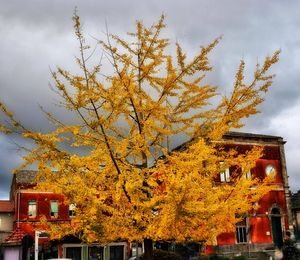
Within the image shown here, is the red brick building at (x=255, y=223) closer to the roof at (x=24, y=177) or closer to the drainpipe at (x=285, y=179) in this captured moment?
the drainpipe at (x=285, y=179)

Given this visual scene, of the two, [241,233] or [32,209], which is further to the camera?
[32,209]

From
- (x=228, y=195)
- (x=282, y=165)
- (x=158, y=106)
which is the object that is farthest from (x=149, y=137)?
(x=282, y=165)

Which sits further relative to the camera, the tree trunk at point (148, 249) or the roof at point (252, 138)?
the roof at point (252, 138)

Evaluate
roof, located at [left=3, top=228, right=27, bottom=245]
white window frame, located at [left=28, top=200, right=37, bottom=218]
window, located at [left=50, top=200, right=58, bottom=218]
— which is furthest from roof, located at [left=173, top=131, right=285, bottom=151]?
white window frame, located at [left=28, top=200, right=37, bottom=218]

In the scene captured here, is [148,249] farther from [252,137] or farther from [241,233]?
[252,137]

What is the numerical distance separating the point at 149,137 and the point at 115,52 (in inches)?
83.1

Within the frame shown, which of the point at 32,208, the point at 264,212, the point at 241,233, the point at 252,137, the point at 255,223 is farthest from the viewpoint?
the point at 32,208

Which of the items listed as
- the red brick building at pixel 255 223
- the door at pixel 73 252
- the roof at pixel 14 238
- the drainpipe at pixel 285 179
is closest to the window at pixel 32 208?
the red brick building at pixel 255 223

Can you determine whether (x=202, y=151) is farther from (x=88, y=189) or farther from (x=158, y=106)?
(x=88, y=189)

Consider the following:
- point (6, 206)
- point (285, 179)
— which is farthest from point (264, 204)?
point (6, 206)

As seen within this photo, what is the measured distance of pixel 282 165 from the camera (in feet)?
115

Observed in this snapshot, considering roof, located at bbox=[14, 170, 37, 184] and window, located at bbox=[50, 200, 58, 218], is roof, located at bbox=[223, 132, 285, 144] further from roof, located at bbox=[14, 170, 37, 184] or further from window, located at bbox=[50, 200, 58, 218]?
roof, located at bbox=[14, 170, 37, 184]

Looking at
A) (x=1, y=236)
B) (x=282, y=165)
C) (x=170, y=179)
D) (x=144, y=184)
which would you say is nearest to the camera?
(x=170, y=179)

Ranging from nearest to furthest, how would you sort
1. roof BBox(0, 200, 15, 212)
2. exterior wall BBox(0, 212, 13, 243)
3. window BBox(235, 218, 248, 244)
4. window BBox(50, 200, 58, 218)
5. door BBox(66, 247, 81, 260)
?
window BBox(235, 218, 248, 244)
door BBox(66, 247, 81, 260)
window BBox(50, 200, 58, 218)
exterior wall BBox(0, 212, 13, 243)
roof BBox(0, 200, 15, 212)
